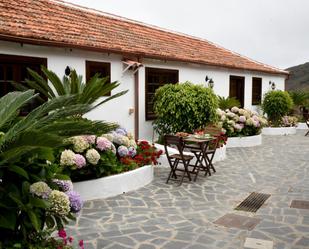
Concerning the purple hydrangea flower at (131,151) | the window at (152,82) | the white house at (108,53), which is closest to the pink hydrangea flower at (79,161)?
the purple hydrangea flower at (131,151)

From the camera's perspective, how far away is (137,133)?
11.2 meters

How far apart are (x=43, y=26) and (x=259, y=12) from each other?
41.0ft

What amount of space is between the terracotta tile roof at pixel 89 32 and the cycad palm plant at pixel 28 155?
16.3 ft

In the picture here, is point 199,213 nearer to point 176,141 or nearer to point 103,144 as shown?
point 176,141

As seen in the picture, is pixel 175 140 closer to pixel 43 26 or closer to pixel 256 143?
Answer: pixel 43 26

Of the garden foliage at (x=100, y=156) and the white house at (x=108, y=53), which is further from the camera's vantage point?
the white house at (x=108, y=53)

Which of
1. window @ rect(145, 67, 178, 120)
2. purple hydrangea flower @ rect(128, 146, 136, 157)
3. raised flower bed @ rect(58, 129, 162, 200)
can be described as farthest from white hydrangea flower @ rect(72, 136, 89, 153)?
window @ rect(145, 67, 178, 120)

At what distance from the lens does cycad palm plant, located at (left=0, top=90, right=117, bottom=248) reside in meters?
2.84

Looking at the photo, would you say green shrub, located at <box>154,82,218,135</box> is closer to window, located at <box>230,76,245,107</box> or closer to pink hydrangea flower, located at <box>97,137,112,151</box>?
pink hydrangea flower, located at <box>97,137,112,151</box>

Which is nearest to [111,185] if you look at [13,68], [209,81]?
[13,68]

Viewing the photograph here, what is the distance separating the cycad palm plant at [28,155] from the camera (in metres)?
2.84

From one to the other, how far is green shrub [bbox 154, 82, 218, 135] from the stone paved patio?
198 centimetres

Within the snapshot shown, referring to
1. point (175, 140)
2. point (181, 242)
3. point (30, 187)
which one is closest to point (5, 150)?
point (30, 187)

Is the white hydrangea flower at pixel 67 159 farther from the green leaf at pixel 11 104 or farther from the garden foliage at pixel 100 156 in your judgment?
the green leaf at pixel 11 104
